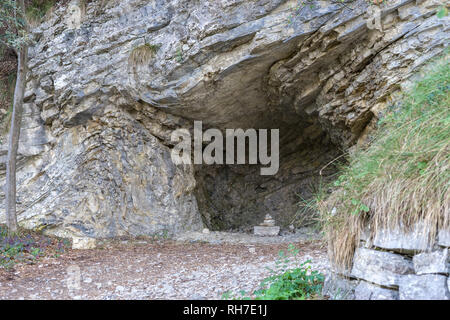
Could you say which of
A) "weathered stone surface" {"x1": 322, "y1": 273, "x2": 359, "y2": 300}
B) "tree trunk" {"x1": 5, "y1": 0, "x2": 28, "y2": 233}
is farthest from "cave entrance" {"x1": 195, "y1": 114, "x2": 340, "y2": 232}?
"weathered stone surface" {"x1": 322, "y1": 273, "x2": 359, "y2": 300}

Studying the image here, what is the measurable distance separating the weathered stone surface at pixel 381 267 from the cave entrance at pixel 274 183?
7227 mm

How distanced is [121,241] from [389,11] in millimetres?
6755

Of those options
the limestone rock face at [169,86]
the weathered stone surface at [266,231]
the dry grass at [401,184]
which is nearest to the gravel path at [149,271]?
the dry grass at [401,184]

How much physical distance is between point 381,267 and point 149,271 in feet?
11.3

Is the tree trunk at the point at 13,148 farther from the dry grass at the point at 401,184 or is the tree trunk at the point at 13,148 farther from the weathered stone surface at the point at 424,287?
the weathered stone surface at the point at 424,287

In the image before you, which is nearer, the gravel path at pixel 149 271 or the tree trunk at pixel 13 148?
the gravel path at pixel 149 271

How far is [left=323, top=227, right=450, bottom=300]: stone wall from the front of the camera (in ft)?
7.54

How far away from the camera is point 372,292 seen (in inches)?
100

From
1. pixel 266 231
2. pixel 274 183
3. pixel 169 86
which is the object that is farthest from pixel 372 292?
pixel 274 183

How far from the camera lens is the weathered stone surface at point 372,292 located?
2.48 meters

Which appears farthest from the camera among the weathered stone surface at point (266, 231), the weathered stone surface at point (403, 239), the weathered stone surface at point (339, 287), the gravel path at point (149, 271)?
the weathered stone surface at point (266, 231)

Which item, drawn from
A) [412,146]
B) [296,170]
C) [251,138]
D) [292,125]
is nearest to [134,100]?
[251,138]

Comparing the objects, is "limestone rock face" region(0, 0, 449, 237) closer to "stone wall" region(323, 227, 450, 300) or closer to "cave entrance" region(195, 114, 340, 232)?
"cave entrance" region(195, 114, 340, 232)

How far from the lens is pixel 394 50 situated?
635 cm
